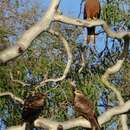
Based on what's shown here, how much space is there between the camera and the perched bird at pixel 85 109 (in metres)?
5.64

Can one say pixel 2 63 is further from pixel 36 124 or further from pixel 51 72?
pixel 51 72

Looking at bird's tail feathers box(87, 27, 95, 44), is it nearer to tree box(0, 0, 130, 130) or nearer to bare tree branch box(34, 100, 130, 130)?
tree box(0, 0, 130, 130)

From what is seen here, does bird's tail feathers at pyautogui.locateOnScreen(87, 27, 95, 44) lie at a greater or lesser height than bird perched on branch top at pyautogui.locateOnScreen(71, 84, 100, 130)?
greater

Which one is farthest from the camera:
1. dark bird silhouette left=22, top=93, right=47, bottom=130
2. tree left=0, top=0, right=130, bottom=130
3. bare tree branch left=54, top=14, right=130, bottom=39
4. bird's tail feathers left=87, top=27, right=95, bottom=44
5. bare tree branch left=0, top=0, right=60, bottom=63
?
tree left=0, top=0, right=130, bottom=130

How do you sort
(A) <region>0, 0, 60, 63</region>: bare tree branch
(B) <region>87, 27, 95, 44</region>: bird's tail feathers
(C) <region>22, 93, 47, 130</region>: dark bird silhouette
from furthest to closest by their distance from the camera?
(B) <region>87, 27, 95, 44</region>: bird's tail feathers < (C) <region>22, 93, 47, 130</region>: dark bird silhouette < (A) <region>0, 0, 60, 63</region>: bare tree branch

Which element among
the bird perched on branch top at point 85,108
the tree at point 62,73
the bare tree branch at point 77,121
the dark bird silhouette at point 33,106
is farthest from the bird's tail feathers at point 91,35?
the bare tree branch at point 77,121

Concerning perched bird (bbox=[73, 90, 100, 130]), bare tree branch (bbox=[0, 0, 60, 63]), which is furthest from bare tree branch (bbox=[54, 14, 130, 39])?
perched bird (bbox=[73, 90, 100, 130])

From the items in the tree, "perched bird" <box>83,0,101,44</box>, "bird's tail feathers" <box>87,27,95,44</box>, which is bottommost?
the tree

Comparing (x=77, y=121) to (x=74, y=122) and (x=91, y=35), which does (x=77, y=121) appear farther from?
(x=91, y=35)

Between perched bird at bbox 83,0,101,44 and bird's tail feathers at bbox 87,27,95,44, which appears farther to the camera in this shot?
perched bird at bbox 83,0,101,44

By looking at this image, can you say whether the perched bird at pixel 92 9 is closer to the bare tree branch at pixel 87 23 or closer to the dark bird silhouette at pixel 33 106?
the bare tree branch at pixel 87 23

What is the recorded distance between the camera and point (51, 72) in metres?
7.62

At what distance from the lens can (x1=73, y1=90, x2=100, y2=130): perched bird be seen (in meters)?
5.64

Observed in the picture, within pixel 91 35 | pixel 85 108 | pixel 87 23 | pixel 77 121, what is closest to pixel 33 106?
pixel 85 108
